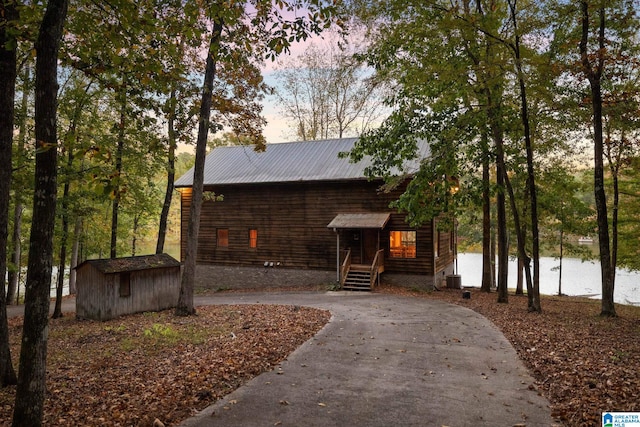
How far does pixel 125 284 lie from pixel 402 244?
12.6 m

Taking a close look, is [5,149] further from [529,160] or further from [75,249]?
[75,249]

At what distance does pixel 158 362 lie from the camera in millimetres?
7273

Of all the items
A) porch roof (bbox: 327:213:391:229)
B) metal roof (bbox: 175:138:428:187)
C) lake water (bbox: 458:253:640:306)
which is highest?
metal roof (bbox: 175:138:428:187)

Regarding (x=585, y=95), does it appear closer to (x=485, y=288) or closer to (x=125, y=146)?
(x=485, y=288)

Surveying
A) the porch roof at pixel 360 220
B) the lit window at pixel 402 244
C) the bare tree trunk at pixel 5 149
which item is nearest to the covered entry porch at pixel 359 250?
the porch roof at pixel 360 220

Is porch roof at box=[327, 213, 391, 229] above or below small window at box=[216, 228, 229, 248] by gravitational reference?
above

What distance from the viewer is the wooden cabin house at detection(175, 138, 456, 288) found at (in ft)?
63.3

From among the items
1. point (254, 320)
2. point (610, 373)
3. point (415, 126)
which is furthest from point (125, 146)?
point (610, 373)

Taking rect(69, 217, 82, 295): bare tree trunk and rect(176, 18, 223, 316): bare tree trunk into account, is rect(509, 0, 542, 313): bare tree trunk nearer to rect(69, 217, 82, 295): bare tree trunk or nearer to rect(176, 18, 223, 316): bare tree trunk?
rect(176, 18, 223, 316): bare tree trunk

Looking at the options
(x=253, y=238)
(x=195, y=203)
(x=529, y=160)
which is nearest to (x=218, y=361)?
(x=195, y=203)

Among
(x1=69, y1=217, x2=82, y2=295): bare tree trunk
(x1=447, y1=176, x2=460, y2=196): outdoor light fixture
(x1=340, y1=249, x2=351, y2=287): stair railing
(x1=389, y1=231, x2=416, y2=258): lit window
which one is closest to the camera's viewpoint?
(x1=447, y1=176, x2=460, y2=196): outdoor light fixture

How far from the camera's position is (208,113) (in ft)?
39.5

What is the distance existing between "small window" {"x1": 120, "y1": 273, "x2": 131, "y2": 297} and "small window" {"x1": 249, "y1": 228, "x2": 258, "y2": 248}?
871cm

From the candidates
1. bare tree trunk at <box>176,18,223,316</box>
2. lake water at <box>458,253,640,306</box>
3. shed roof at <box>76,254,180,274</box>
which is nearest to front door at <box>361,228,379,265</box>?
shed roof at <box>76,254,180,274</box>
